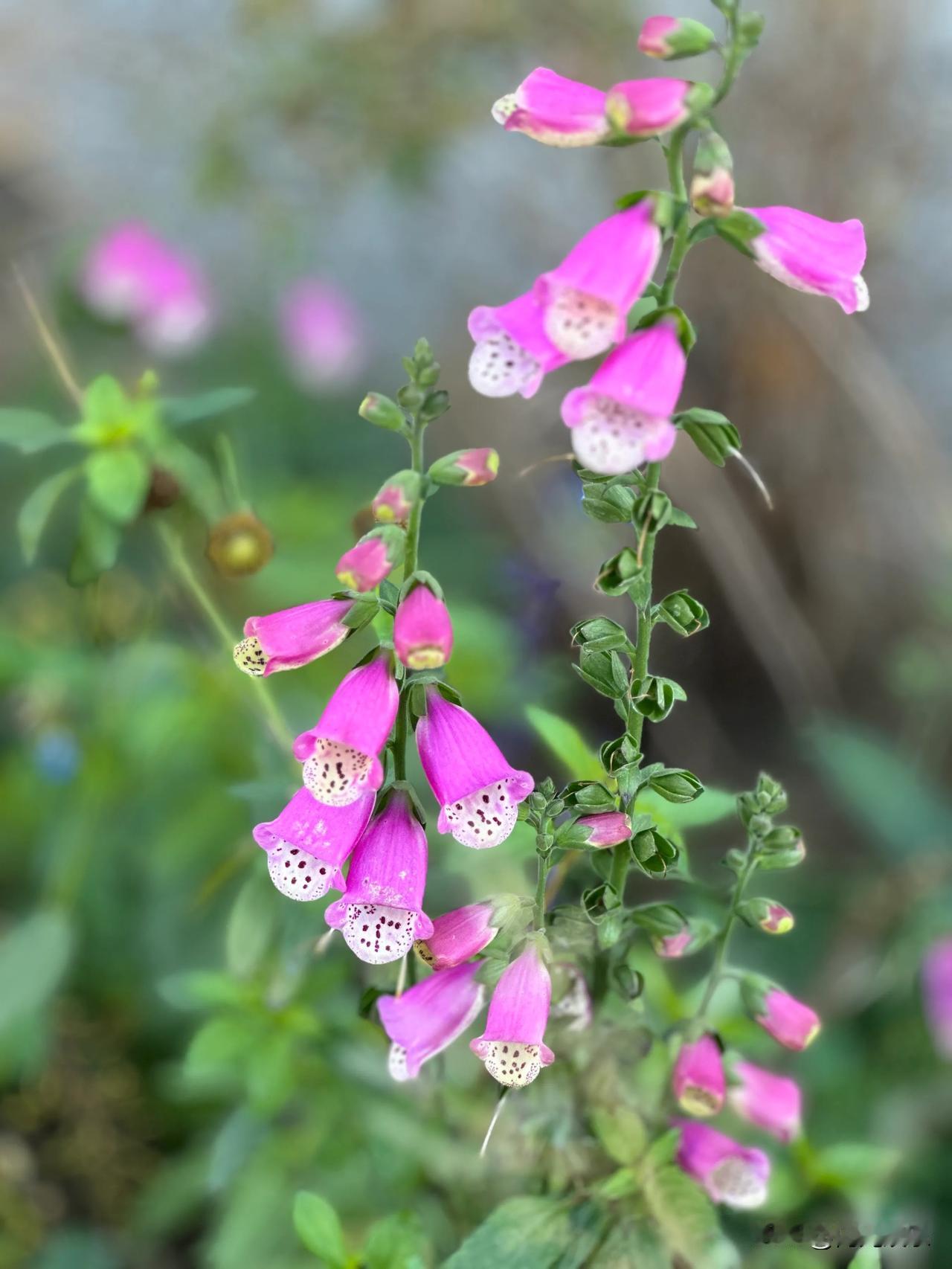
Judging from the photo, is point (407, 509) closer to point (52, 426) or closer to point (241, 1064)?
point (52, 426)

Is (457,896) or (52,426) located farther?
(457,896)

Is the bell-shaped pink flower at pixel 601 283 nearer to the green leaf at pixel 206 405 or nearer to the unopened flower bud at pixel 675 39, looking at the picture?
the unopened flower bud at pixel 675 39

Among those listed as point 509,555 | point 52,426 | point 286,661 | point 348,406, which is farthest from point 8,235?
point 286,661

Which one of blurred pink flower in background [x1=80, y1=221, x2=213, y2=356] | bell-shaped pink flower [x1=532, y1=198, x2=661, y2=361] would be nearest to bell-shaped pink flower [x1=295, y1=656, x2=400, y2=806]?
bell-shaped pink flower [x1=532, y1=198, x2=661, y2=361]

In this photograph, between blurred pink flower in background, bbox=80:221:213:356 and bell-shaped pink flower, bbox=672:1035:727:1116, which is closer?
bell-shaped pink flower, bbox=672:1035:727:1116

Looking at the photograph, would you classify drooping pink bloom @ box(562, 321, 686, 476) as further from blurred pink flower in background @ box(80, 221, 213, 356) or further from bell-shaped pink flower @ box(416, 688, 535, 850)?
blurred pink flower in background @ box(80, 221, 213, 356)

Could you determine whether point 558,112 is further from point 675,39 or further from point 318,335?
point 318,335

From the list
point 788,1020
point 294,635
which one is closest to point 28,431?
point 294,635
